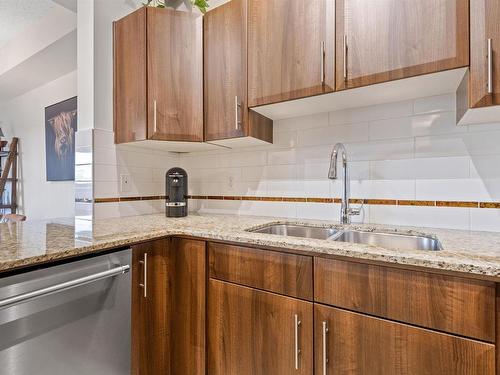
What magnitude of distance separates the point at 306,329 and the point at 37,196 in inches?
142

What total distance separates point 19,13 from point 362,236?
320 cm

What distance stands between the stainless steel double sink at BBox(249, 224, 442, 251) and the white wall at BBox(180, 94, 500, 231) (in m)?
0.17

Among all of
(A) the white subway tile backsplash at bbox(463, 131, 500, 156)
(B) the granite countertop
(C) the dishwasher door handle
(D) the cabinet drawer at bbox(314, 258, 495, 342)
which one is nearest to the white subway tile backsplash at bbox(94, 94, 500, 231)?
(A) the white subway tile backsplash at bbox(463, 131, 500, 156)

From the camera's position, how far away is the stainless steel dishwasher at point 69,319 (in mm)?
827

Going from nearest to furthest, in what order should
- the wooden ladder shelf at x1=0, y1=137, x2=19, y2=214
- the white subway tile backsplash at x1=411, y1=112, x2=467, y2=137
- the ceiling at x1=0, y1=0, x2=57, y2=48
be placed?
the white subway tile backsplash at x1=411, y1=112, x2=467, y2=137, the ceiling at x1=0, y1=0, x2=57, y2=48, the wooden ladder shelf at x1=0, y1=137, x2=19, y2=214

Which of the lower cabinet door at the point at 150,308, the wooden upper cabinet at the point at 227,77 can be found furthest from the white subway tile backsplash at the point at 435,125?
the lower cabinet door at the point at 150,308

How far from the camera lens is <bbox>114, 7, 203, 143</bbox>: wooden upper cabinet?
1.64 m

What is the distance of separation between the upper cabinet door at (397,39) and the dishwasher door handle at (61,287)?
1.18m

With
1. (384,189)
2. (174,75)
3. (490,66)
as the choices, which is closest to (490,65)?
(490,66)

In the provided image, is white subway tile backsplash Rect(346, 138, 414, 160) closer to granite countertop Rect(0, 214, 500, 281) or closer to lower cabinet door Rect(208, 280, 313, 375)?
granite countertop Rect(0, 214, 500, 281)

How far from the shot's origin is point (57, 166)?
2939mm

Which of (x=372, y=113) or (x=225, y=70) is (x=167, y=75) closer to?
(x=225, y=70)

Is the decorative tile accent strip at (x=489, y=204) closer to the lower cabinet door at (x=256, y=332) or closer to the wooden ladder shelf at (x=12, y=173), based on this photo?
the lower cabinet door at (x=256, y=332)

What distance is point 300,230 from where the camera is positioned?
1.53 meters
